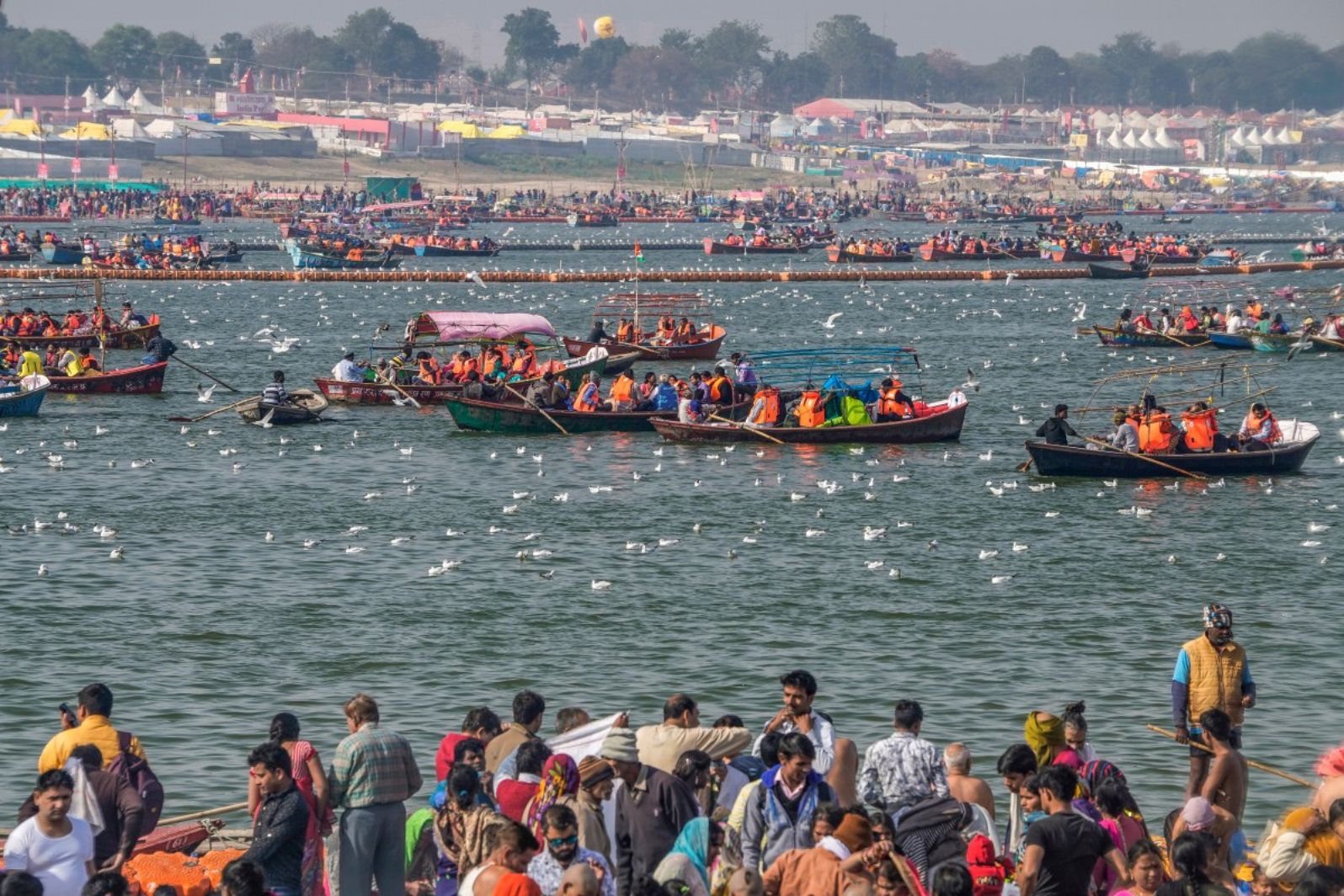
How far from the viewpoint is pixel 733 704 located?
20.5m

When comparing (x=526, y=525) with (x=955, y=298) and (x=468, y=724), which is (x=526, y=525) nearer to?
(x=468, y=724)

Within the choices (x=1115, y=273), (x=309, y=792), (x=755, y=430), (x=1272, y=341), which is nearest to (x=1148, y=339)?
(x=1272, y=341)

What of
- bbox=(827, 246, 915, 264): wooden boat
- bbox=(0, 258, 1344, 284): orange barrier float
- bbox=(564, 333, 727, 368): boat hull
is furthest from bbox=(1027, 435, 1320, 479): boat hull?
bbox=(827, 246, 915, 264): wooden boat

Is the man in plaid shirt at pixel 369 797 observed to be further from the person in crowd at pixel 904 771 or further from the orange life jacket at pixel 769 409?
the orange life jacket at pixel 769 409

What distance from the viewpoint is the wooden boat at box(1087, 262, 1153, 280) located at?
93875mm

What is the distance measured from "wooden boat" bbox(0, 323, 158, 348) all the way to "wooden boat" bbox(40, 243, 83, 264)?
43719mm

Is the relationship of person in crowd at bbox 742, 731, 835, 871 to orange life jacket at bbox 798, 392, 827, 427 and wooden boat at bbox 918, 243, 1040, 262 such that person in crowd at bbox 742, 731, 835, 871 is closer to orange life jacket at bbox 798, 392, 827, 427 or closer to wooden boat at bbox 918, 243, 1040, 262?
orange life jacket at bbox 798, 392, 827, 427

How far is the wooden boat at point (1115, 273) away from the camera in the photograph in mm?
93875

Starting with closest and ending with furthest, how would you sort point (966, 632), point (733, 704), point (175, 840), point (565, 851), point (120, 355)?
point (565, 851) → point (175, 840) → point (733, 704) → point (966, 632) → point (120, 355)

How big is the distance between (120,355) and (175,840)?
45.3 m

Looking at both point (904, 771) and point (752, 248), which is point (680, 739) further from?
point (752, 248)

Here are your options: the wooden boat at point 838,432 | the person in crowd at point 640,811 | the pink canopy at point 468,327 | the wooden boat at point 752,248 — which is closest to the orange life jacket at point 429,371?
the pink canopy at point 468,327

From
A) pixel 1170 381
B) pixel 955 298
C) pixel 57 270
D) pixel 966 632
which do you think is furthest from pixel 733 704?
pixel 57 270

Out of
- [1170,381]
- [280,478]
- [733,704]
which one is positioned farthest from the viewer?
[1170,381]
